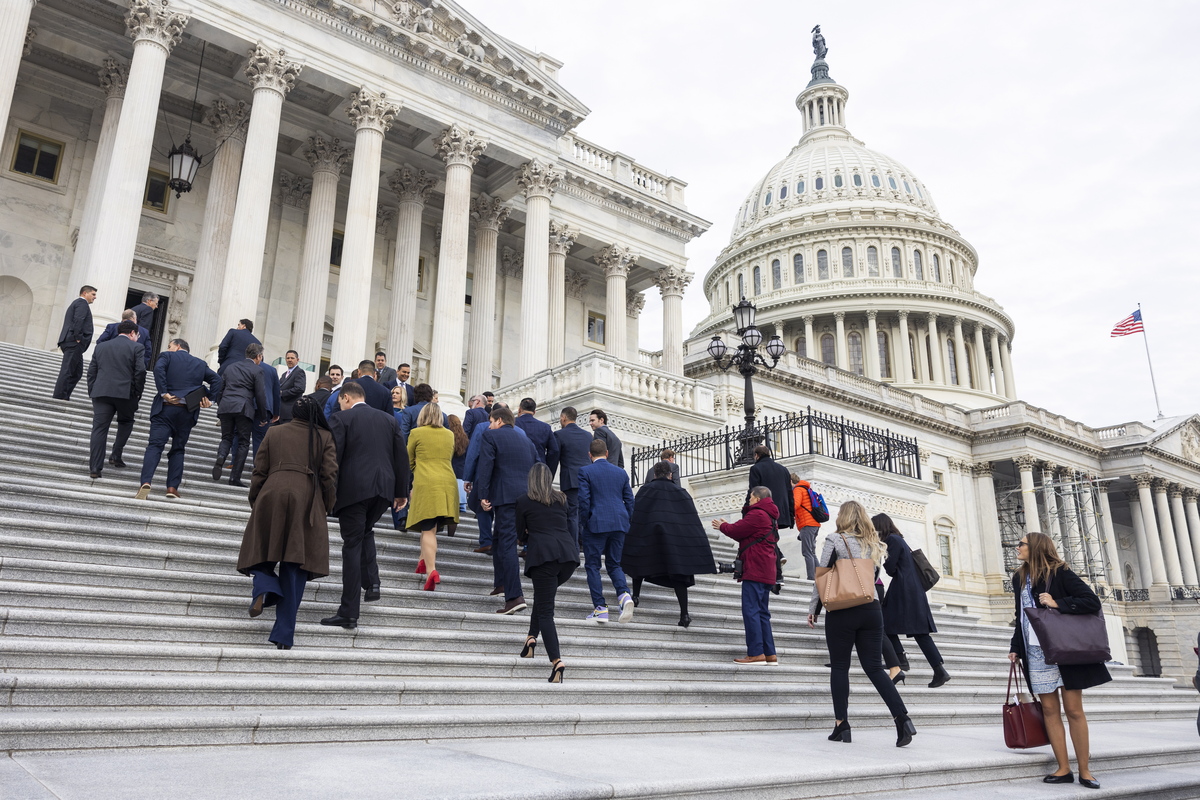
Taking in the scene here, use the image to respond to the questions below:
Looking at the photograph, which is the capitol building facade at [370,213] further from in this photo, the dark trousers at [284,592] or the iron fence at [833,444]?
the dark trousers at [284,592]

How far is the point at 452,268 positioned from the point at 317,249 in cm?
400

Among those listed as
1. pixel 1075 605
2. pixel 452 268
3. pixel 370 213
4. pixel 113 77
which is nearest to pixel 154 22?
pixel 113 77

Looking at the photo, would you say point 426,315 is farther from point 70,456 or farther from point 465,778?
point 465,778

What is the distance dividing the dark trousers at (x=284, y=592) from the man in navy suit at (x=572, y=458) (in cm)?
392

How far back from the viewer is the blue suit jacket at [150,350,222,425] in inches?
389

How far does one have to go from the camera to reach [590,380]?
2136 centimetres

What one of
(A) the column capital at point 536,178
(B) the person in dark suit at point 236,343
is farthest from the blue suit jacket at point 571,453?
(A) the column capital at point 536,178

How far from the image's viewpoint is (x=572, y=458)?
10250 mm

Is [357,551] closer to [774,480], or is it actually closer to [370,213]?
[774,480]

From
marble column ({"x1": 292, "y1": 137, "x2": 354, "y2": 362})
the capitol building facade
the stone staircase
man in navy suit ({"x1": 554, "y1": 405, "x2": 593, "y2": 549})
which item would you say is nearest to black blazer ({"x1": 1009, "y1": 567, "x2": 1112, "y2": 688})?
the stone staircase

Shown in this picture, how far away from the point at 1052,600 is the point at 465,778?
4.49 m

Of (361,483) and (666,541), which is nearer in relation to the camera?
(361,483)

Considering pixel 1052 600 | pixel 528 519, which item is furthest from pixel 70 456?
pixel 1052 600

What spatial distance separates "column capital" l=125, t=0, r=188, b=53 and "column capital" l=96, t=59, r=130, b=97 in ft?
8.47
